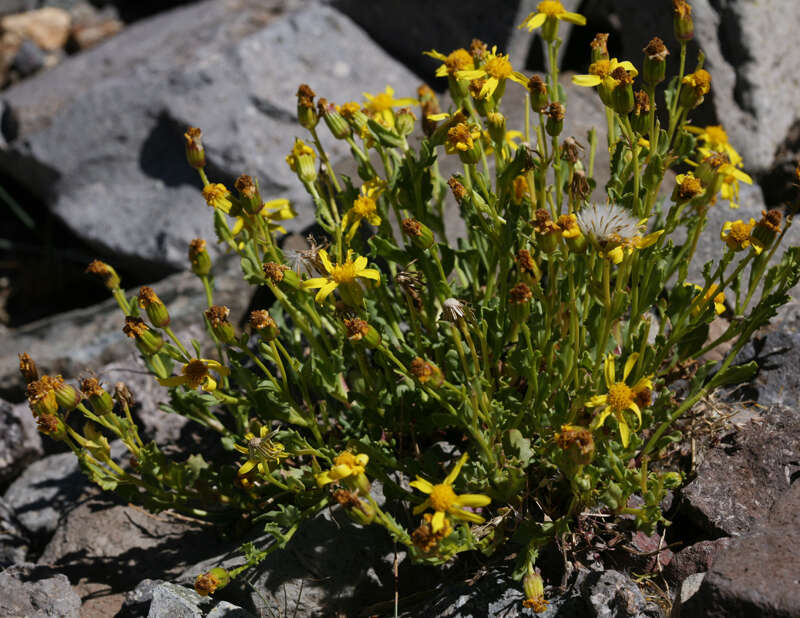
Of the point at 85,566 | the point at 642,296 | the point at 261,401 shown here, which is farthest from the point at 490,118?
the point at 85,566

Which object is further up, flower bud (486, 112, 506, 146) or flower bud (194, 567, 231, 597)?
flower bud (486, 112, 506, 146)

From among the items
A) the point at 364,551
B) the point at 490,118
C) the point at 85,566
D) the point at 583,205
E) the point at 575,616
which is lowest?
the point at 85,566

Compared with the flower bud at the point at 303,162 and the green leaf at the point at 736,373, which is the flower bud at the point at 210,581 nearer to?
the flower bud at the point at 303,162

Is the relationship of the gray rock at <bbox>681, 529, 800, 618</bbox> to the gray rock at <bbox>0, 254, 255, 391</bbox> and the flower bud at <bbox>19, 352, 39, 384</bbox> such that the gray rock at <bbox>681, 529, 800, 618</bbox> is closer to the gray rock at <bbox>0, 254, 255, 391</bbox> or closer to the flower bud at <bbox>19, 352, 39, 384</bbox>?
the flower bud at <bbox>19, 352, 39, 384</bbox>

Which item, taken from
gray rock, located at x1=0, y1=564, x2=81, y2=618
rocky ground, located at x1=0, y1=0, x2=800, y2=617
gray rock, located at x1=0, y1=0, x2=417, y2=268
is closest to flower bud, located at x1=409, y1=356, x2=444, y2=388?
rocky ground, located at x1=0, y1=0, x2=800, y2=617

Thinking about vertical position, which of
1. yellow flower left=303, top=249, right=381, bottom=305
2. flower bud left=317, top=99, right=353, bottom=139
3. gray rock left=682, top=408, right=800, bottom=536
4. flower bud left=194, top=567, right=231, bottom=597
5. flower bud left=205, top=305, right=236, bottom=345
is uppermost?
flower bud left=317, top=99, right=353, bottom=139

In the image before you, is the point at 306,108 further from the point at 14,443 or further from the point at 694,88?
the point at 14,443

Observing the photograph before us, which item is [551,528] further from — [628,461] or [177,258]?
[177,258]
